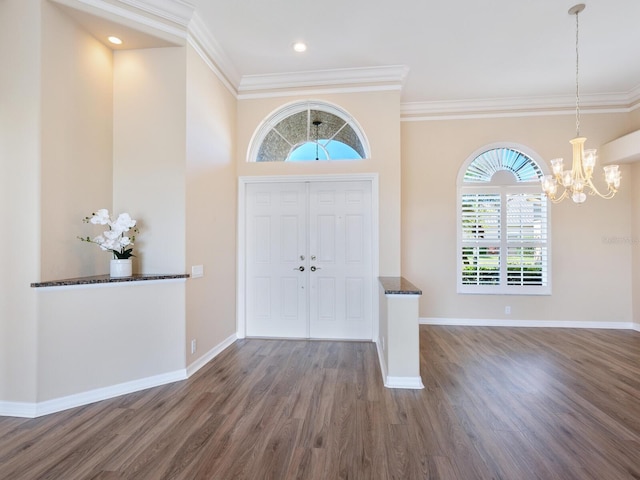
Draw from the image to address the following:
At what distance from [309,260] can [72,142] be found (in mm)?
2774

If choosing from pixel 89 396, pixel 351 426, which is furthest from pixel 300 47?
pixel 89 396

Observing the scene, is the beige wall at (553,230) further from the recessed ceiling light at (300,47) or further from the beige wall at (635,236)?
the recessed ceiling light at (300,47)

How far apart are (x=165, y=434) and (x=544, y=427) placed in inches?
107

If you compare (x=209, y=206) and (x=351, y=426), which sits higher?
(x=209, y=206)

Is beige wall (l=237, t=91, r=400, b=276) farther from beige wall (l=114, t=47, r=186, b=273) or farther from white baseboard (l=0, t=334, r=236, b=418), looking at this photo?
white baseboard (l=0, t=334, r=236, b=418)

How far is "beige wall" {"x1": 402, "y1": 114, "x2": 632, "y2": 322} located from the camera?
4484mm

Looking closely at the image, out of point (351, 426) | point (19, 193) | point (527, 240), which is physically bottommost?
point (351, 426)

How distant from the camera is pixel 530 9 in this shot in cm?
285

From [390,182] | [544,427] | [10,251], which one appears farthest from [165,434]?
[390,182]

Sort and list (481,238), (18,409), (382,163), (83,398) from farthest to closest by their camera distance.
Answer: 1. (481,238)
2. (382,163)
3. (83,398)
4. (18,409)

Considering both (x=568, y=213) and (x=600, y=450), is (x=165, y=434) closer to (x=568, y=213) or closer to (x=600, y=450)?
(x=600, y=450)

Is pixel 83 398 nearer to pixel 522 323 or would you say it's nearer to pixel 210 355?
pixel 210 355

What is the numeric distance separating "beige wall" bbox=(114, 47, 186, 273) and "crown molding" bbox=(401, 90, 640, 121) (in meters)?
3.43

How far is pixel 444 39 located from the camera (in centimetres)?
326
